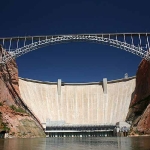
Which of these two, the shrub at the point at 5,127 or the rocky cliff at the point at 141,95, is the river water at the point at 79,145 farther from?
the rocky cliff at the point at 141,95

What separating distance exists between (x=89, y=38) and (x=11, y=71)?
112 feet

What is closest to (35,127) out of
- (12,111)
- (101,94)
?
(12,111)

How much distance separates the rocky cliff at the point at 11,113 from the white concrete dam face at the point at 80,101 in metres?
16.9

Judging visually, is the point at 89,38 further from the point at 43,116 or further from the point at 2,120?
the point at 43,116

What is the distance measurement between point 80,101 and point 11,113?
41558 mm

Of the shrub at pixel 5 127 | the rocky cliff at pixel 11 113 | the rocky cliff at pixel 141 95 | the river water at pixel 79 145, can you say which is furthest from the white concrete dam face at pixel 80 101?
the river water at pixel 79 145

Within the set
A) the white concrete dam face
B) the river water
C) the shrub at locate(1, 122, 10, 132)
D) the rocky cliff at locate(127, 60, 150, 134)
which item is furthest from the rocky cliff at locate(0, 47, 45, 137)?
the rocky cliff at locate(127, 60, 150, 134)

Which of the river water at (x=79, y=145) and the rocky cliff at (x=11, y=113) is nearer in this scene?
the river water at (x=79, y=145)

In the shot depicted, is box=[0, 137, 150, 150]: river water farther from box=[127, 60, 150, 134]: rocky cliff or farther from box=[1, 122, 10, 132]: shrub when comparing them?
box=[127, 60, 150, 134]: rocky cliff

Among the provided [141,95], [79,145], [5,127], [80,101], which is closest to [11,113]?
[5,127]

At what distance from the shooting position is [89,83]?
344ft

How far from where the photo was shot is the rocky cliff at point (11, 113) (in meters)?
57.8

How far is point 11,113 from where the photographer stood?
211 feet

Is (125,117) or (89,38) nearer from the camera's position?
(89,38)
